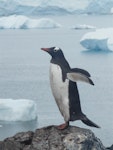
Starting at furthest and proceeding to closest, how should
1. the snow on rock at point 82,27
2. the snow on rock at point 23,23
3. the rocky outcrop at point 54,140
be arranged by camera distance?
the snow on rock at point 82,27
the snow on rock at point 23,23
the rocky outcrop at point 54,140

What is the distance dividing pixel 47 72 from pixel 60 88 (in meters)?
6.46

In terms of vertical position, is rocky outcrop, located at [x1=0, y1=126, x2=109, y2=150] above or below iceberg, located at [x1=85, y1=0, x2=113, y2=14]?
above

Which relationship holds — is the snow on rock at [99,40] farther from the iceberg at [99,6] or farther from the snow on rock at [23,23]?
the iceberg at [99,6]

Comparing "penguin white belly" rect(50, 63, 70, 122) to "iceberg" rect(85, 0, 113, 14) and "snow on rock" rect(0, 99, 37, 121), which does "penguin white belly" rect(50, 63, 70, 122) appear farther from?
"iceberg" rect(85, 0, 113, 14)

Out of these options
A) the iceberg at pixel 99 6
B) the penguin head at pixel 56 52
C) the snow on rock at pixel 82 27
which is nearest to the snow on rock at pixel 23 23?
the snow on rock at pixel 82 27

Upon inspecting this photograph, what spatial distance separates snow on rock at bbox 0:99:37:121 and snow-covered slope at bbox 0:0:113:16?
5.58 m

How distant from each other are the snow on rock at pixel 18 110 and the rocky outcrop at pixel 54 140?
321 centimetres

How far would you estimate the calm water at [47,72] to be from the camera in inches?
243

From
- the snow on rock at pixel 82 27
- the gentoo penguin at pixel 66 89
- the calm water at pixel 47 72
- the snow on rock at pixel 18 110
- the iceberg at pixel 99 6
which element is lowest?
the calm water at pixel 47 72

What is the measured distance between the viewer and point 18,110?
5.54 meters

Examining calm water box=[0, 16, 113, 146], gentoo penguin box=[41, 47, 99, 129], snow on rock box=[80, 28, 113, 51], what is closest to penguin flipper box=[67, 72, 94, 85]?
gentoo penguin box=[41, 47, 99, 129]

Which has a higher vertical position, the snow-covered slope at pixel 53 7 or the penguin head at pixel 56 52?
the penguin head at pixel 56 52

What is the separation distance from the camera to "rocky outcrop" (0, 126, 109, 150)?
7.34 ft

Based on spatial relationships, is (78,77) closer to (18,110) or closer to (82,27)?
(18,110)
